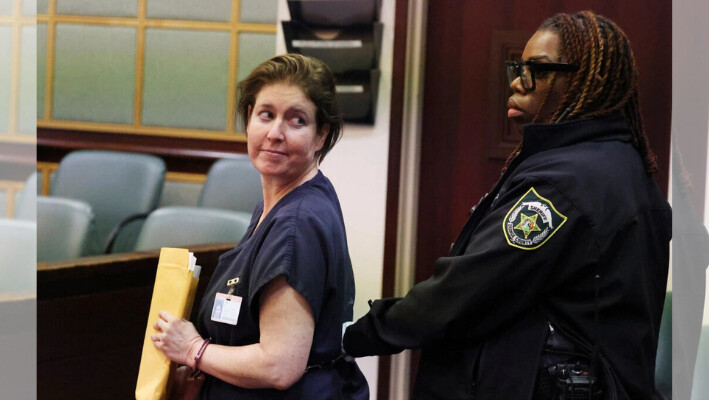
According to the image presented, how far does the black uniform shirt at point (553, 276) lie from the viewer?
Answer: 1.37 m

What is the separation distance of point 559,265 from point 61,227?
2.46 m

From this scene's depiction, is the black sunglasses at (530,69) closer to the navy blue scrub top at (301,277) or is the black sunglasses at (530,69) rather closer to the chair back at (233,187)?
the navy blue scrub top at (301,277)

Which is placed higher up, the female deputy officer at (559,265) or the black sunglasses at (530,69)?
the black sunglasses at (530,69)

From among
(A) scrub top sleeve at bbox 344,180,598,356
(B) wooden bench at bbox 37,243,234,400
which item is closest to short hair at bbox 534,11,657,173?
(A) scrub top sleeve at bbox 344,180,598,356

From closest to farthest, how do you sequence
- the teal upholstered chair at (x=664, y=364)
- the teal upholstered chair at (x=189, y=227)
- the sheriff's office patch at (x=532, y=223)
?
the sheriff's office patch at (x=532, y=223) < the teal upholstered chair at (x=664, y=364) < the teal upholstered chair at (x=189, y=227)

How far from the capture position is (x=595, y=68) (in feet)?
4.75

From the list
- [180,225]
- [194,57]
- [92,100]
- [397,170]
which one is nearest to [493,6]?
[397,170]

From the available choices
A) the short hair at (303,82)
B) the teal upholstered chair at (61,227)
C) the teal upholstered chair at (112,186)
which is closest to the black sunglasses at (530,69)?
the short hair at (303,82)

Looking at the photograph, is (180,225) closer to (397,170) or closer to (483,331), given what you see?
(397,170)

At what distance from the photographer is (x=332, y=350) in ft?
4.81

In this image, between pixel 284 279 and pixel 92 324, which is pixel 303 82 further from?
pixel 92 324

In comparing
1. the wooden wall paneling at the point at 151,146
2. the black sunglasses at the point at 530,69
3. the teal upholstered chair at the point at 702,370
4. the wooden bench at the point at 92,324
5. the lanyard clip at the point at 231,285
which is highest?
the black sunglasses at the point at 530,69

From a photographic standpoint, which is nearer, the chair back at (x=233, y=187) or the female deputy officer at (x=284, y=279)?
the female deputy officer at (x=284, y=279)

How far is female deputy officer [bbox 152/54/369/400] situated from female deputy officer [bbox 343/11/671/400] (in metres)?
0.08
